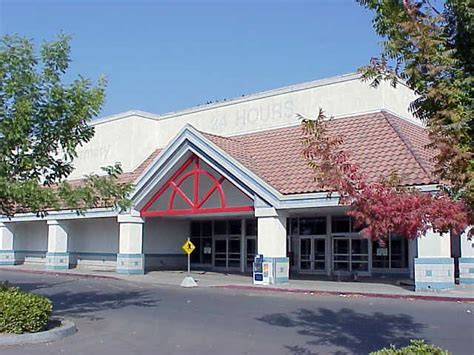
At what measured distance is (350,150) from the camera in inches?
816

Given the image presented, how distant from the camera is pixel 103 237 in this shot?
35125mm

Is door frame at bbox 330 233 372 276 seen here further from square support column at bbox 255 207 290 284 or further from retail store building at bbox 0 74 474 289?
square support column at bbox 255 207 290 284

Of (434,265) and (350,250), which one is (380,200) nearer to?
(434,265)

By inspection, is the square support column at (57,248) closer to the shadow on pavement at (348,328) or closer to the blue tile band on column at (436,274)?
the blue tile band on column at (436,274)

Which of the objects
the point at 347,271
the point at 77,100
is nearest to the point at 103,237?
the point at 347,271

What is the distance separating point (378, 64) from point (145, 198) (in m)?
22.2

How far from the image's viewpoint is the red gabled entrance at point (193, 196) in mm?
25312

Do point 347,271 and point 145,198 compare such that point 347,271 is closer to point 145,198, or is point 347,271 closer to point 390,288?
point 390,288

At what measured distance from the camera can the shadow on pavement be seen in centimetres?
1048

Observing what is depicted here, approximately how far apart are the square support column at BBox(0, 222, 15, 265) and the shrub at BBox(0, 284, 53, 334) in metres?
29.4

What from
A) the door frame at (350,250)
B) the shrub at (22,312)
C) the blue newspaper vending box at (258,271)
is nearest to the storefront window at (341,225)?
the door frame at (350,250)

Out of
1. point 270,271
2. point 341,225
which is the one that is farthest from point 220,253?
point 270,271

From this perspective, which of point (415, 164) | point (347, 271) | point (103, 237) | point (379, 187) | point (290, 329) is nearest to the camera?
point (379, 187)

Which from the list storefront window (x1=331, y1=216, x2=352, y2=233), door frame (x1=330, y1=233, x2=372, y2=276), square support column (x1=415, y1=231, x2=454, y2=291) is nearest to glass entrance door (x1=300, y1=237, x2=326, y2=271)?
door frame (x1=330, y1=233, x2=372, y2=276)
